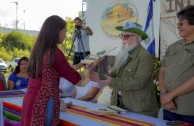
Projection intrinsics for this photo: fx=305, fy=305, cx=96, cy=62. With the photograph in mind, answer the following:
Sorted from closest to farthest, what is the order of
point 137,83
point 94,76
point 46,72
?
point 46,72 → point 137,83 → point 94,76

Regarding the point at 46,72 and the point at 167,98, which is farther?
the point at 167,98

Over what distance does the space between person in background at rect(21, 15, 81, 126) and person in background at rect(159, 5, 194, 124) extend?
0.86m

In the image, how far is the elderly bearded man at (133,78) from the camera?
2639 millimetres

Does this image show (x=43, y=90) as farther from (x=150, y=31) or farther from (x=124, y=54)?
(x=150, y=31)

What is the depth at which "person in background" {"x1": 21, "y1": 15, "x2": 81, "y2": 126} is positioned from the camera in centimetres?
222

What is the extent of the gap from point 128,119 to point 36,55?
0.87 m

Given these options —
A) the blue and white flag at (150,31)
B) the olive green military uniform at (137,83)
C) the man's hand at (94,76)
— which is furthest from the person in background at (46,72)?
the blue and white flag at (150,31)

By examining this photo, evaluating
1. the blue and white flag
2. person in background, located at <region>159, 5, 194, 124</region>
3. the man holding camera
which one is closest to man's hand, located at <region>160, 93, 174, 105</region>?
person in background, located at <region>159, 5, 194, 124</region>

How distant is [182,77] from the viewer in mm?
2449

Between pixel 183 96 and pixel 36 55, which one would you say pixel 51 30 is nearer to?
pixel 36 55

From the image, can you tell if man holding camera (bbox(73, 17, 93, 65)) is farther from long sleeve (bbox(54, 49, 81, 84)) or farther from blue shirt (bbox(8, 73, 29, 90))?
long sleeve (bbox(54, 49, 81, 84))

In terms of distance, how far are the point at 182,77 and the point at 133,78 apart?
423 millimetres

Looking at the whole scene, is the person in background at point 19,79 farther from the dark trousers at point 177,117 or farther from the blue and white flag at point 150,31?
the dark trousers at point 177,117

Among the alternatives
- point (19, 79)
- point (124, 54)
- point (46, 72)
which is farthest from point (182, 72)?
point (19, 79)
